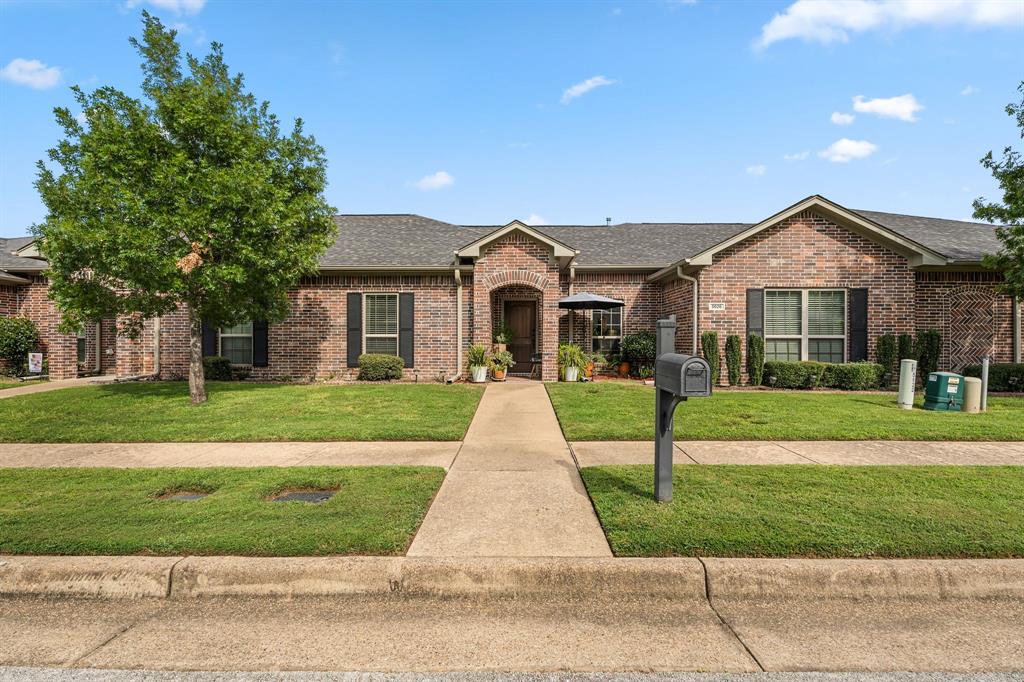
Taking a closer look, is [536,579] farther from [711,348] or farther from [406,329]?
[406,329]

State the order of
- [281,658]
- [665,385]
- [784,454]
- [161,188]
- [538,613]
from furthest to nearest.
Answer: [161,188]
[784,454]
[665,385]
[538,613]
[281,658]

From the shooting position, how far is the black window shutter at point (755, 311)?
12617 millimetres

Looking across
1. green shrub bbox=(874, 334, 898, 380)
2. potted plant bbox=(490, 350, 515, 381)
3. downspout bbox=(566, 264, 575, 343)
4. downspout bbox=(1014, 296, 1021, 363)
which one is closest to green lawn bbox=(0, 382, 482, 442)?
potted plant bbox=(490, 350, 515, 381)

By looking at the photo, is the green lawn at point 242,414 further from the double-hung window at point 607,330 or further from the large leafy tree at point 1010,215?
the large leafy tree at point 1010,215

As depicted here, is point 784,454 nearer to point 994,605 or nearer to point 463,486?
point 994,605

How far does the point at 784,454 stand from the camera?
→ 237 inches

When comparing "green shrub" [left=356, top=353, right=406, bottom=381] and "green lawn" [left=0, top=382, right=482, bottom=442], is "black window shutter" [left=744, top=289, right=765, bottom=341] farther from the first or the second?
"green shrub" [left=356, top=353, right=406, bottom=381]

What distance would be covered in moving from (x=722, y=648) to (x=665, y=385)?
75.1 inches

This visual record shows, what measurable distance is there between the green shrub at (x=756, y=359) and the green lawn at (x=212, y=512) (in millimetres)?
9995

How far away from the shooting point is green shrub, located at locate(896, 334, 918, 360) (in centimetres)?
1226

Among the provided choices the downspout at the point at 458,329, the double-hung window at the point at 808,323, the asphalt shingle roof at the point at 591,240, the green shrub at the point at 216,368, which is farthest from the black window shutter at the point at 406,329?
the double-hung window at the point at 808,323

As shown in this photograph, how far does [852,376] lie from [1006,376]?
375 cm

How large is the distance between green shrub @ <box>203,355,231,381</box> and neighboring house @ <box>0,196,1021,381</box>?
51 centimetres

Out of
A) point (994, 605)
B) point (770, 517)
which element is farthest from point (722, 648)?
point (994, 605)
